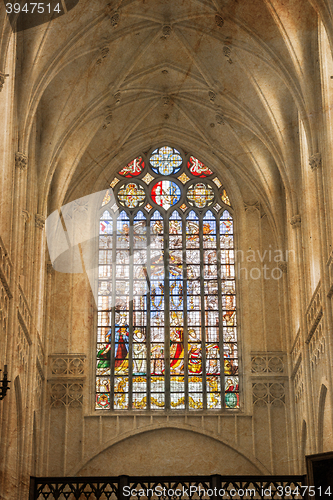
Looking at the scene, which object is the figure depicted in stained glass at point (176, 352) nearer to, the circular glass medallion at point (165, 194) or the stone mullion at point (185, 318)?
the stone mullion at point (185, 318)

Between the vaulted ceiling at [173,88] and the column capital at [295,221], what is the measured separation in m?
0.35

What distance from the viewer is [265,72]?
67.1 ft

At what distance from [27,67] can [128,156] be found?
741cm

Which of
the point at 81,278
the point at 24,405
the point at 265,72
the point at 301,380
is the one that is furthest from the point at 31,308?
the point at 265,72

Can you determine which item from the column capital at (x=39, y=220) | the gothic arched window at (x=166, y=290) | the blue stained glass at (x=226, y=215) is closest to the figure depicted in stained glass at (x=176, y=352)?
the gothic arched window at (x=166, y=290)

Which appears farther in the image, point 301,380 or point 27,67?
point 301,380

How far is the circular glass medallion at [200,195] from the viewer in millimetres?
24844

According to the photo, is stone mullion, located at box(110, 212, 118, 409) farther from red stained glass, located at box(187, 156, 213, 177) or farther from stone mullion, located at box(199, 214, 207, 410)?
red stained glass, located at box(187, 156, 213, 177)

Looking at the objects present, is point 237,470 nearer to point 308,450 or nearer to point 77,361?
point 308,450

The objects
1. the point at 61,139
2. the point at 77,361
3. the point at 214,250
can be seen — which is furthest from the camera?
the point at 214,250

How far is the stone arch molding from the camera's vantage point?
2141cm

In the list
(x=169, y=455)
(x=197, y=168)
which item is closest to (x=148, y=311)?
(x=169, y=455)

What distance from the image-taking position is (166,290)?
78.1ft

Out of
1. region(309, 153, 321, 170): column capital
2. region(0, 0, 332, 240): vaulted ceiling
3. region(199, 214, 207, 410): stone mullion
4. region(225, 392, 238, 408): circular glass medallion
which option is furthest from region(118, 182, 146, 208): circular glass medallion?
region(309, 153, 321, 170): column capital
